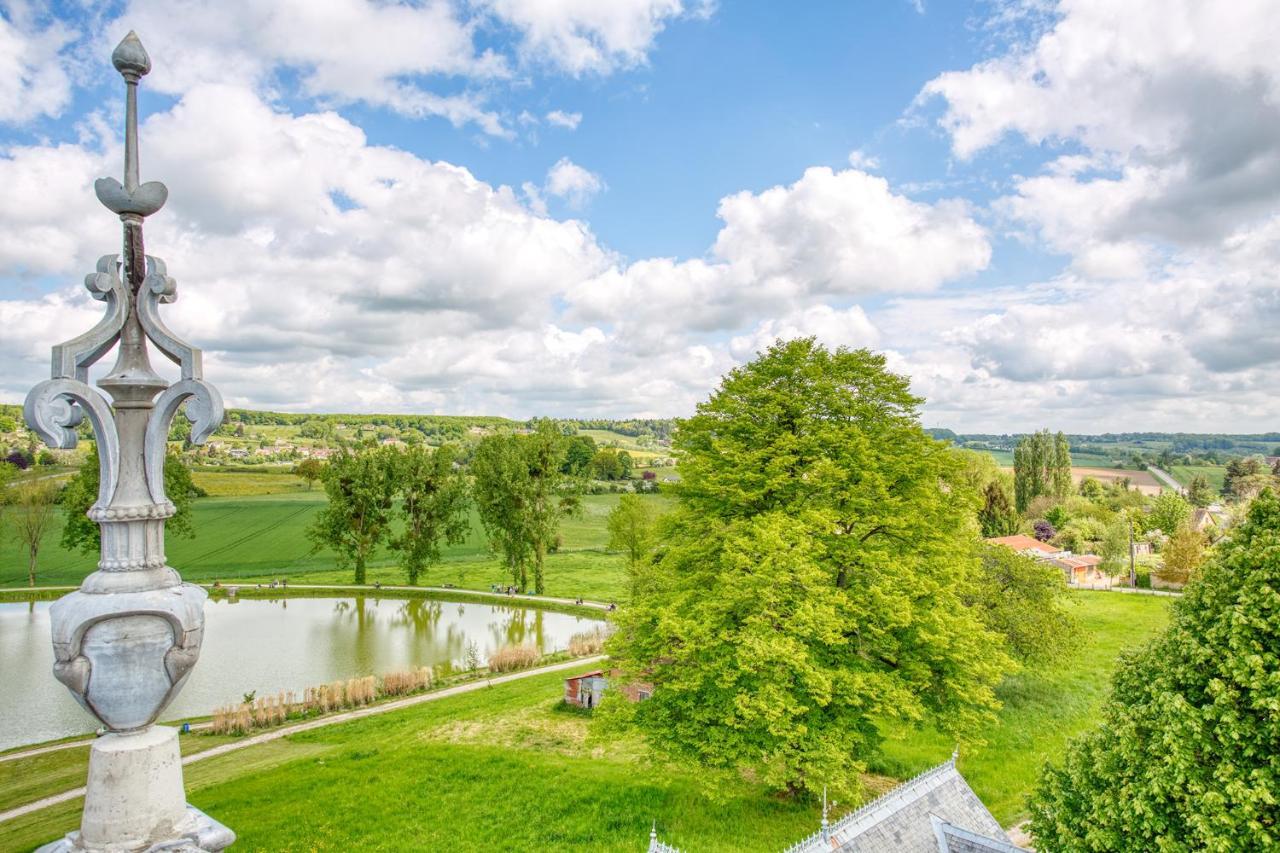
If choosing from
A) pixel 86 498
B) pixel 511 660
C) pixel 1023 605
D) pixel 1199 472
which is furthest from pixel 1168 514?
pixel 1199 472

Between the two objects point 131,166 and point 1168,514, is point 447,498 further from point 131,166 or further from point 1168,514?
point 1168,514

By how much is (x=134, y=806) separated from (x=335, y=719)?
69.4 ft

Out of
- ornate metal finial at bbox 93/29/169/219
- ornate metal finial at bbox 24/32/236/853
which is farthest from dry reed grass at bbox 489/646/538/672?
ornate metal finial at bbox 93/29/169/219

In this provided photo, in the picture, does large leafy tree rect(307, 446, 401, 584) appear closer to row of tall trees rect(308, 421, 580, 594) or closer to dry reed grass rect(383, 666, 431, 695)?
row of tall trees rect(308, 421, 580, 594)

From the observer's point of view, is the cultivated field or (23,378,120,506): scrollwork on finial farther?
the cultivated field

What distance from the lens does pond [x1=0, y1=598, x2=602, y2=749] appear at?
2548 centimetres

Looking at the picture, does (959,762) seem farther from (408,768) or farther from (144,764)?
(144,764)

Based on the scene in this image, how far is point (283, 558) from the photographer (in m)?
56.9

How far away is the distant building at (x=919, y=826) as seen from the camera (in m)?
9.02

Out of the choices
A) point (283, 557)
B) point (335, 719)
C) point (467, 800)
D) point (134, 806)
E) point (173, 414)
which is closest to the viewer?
point (134, 806)

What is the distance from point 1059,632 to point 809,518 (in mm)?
12731

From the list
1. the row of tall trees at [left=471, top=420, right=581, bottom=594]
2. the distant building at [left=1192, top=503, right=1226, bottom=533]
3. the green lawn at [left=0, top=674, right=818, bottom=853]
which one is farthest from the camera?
the distant building at [left=1192, top=503, right=1226, bottom=533]

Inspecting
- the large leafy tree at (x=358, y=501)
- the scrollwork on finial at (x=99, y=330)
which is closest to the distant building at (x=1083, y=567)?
the large leafy tree at (x=358, y=501)

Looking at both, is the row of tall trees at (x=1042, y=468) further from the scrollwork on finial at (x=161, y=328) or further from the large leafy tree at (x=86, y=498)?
the scrollwork on finial at (x=161, y=328)
